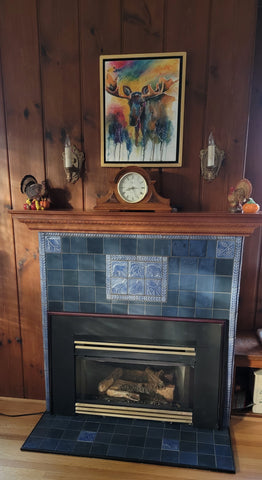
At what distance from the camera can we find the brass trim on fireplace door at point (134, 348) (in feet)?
5.99

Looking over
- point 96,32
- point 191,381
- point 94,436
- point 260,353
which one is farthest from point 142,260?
point 96,32

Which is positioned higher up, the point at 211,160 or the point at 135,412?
the point at 211,160

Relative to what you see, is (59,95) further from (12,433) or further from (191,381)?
(12,433)

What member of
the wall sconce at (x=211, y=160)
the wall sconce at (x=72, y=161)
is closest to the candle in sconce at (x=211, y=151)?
the wall sconce at (x=211, y=160)

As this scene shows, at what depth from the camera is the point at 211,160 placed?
1.68 m

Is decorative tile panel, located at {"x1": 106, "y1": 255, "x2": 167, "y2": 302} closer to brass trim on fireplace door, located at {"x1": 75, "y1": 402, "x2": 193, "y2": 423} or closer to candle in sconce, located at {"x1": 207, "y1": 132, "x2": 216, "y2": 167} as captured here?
candle in sconce, located at {"x1": 207, "y1": 132, "x2": 216, "y2": 167}

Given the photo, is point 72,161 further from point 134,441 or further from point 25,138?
point 134,441

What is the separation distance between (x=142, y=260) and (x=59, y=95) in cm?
110

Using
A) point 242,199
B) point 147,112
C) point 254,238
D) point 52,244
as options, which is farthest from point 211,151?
point 52,244

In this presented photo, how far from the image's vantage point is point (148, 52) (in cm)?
171

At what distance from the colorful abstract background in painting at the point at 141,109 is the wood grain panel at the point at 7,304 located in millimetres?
677

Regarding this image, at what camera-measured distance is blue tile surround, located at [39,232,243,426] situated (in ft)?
5.79

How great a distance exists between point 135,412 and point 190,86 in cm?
199

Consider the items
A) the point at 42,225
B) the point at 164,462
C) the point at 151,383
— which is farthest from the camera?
the point at 151,383
